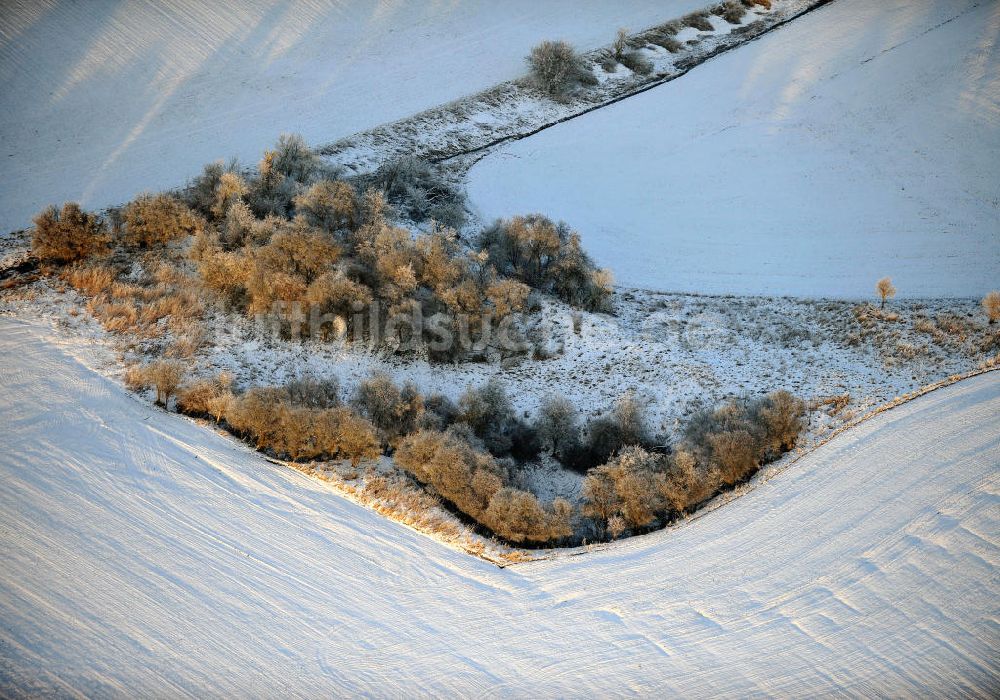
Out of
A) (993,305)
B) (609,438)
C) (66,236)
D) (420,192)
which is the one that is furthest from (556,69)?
(66,236)

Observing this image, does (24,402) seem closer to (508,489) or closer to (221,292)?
(221,292)

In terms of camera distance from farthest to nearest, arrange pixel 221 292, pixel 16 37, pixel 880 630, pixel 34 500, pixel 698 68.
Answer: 1. pixel 698 68
2. pixel 16 37
3. pixel 221 292
4. pixel 34 500
5. pixel 880 630

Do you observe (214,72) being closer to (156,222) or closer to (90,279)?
(156,222)

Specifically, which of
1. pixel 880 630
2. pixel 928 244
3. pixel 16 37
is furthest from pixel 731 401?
pixel 16 37

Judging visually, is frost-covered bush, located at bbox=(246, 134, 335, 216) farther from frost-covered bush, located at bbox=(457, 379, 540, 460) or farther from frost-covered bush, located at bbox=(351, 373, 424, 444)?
frost-covered bush, located at bbox=(457, 379, 540, 460)

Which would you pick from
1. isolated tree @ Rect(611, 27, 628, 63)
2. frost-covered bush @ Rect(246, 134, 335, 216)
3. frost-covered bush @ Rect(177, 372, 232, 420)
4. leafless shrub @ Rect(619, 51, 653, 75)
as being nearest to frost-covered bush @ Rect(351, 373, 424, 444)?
frost-covered bush @ Rect(177, 372, 232, 420)

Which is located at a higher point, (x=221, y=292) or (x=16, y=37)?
(x=16, y=37)
